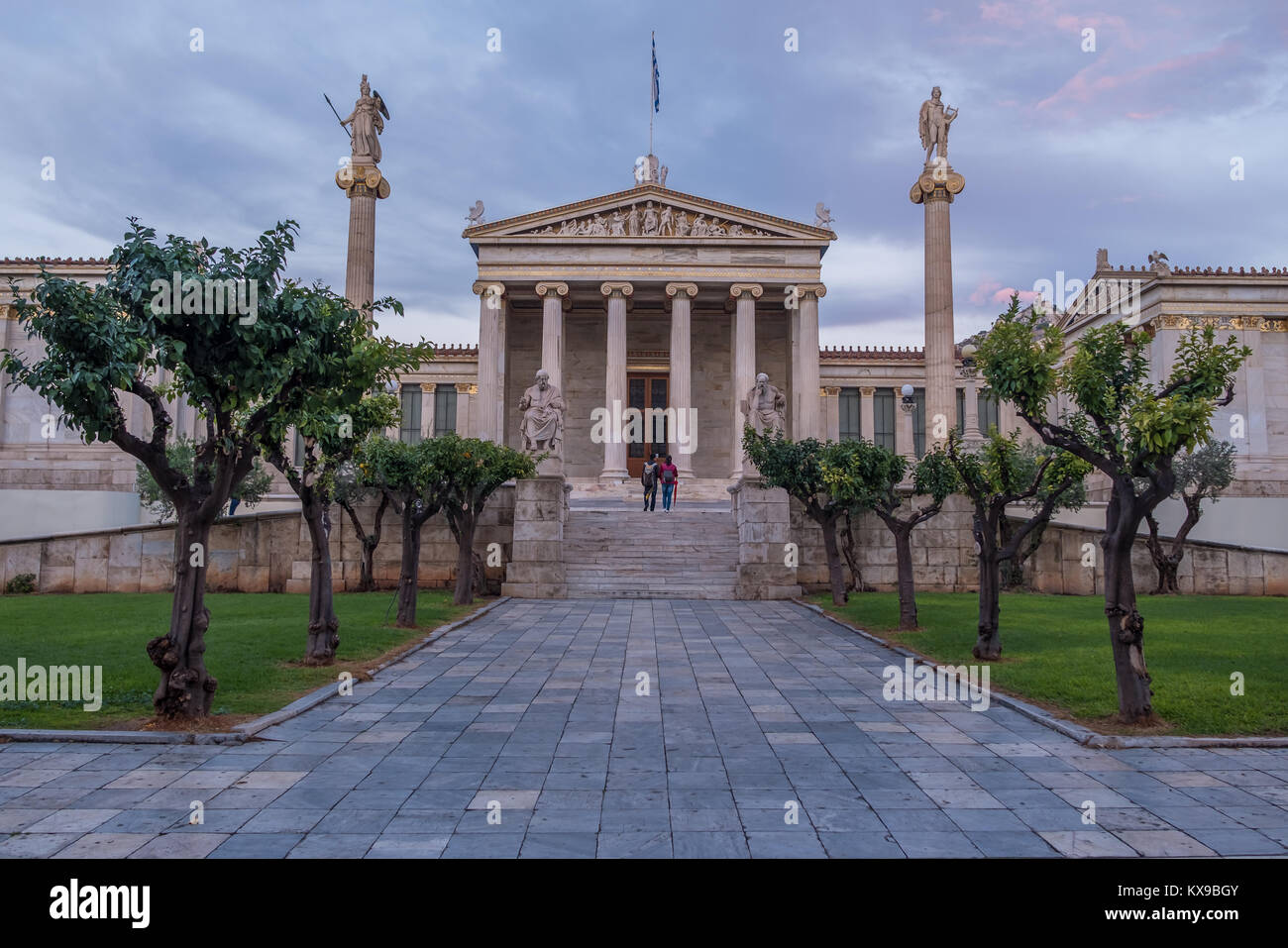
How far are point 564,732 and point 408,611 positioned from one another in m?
8.04

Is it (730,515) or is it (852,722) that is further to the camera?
(730,515)

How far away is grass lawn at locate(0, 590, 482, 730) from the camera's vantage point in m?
8.64

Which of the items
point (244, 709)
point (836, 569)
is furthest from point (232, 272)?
point (836, 569)

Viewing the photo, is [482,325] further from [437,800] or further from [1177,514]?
[437,800]

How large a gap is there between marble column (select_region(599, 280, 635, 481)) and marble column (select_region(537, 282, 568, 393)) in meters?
1.92

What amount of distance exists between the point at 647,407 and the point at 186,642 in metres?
35.6

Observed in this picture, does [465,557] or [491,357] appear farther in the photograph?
[491,357]

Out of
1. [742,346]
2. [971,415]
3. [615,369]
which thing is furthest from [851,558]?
[971,415]

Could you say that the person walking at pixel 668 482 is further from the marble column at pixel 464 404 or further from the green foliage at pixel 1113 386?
the marble column at pixel 464 404

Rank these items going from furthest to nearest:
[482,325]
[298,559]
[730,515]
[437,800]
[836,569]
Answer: [482,325], [730,515], [298,559], [836,569], [437,800]

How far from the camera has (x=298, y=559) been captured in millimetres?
23562

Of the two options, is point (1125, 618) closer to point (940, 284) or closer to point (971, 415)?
point (940, 284)

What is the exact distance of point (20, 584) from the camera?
22484 mm

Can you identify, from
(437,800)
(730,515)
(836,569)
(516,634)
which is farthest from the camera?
(730,515)
